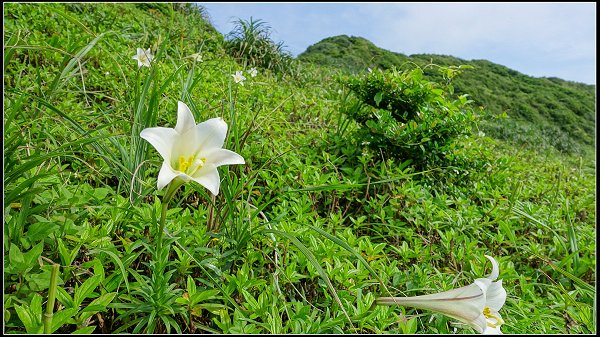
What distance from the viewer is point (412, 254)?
71.7 inches

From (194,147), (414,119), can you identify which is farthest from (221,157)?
(414,119)

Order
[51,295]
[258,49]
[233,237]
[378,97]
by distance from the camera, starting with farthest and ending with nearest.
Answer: [258,49] → [378,97] → [233,237] → [51,295]

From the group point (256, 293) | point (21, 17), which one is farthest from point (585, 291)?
point (21, 17)

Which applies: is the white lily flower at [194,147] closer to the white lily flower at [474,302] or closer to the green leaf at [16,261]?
the green leaf at [16,261]

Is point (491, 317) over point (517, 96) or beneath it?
beneath

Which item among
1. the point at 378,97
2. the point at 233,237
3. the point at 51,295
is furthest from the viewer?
the point at 378,97

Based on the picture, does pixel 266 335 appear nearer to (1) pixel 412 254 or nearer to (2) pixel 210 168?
(2) pixel 210 168

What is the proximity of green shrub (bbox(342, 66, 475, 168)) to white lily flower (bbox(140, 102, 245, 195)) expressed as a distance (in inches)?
67.2

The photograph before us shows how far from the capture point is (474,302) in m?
1.09

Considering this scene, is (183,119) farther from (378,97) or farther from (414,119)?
(414,119)

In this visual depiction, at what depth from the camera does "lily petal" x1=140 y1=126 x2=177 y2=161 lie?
0.97m

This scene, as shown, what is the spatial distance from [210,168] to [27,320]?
23.3 inches

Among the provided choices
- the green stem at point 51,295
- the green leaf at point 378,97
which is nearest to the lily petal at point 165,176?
the green stem at point 51,295

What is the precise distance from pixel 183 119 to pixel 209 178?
186 millimetres
